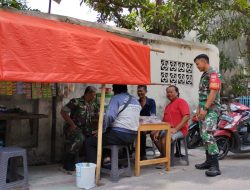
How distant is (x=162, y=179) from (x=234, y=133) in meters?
2.19

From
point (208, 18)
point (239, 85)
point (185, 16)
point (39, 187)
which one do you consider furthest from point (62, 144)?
point (239, 85)

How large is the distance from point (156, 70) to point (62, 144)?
2.77m

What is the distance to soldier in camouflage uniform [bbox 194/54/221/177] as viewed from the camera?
5.57 metres

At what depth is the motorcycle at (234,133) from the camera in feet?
23.2

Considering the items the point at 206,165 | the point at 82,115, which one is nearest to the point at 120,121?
the point at 82,115

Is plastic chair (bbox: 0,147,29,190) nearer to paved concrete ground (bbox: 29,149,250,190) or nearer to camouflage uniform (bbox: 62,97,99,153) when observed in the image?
paved concrete ground (bbox: 29,149,250,190)

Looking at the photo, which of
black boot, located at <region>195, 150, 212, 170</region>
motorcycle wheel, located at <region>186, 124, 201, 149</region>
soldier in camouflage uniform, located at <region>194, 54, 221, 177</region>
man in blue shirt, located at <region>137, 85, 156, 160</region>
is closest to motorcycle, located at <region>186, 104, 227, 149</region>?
motorcycle wheel, located at <region>186, 124, 201, 149</region>

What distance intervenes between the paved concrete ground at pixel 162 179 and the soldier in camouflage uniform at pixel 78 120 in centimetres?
36

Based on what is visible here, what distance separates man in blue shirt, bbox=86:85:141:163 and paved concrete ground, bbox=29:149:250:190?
0.59m

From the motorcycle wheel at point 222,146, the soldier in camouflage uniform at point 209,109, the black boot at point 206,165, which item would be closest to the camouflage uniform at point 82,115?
the soldier in camouflage uniform at point 209,109

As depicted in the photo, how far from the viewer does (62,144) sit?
6.68m

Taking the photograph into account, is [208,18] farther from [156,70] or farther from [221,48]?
[221,48]

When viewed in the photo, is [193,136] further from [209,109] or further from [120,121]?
[120,121]

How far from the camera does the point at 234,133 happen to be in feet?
23.2
